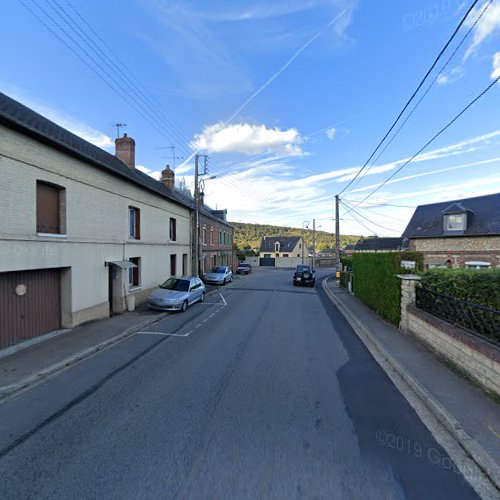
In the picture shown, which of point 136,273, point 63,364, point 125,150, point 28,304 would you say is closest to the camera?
point 63,364

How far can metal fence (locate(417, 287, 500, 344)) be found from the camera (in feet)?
17.1

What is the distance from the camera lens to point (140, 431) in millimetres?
3791

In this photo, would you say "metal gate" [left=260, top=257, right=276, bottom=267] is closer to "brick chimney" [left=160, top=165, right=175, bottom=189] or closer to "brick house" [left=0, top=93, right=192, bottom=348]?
"brick chimney" [left=160, top=165, right=175, bottom=189]

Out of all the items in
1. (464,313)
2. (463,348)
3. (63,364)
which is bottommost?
(63,364)

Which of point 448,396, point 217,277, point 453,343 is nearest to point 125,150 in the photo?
point 217,277

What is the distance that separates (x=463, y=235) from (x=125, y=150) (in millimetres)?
24867

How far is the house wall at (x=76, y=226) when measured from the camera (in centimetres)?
700

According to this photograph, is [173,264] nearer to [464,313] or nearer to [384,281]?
[384,281]

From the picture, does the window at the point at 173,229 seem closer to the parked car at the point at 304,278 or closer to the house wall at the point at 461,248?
the parked car at the point at 304,278

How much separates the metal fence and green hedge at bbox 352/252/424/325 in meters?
1.50

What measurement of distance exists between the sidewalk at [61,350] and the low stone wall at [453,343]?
8.25 meters

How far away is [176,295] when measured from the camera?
1180 cm

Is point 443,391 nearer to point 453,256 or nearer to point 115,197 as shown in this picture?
point 115,197

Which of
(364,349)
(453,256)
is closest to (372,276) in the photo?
(364,349)
